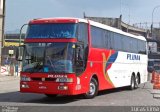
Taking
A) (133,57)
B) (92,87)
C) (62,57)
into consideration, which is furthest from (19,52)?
(133,57)

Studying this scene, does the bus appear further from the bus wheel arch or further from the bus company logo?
the bus company logo

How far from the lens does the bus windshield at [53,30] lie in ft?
57.0

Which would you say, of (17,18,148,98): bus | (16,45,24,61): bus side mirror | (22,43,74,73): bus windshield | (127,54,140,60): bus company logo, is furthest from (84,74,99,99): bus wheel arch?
(127,54,140,60): bus company logo

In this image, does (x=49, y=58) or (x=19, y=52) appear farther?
(x=19, y=52)

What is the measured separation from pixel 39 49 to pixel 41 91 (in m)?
1.70

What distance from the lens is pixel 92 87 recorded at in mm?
→ 19078

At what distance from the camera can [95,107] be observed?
611 inches

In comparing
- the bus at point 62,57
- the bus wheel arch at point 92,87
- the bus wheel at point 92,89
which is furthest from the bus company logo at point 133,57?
the bus wheel at point 92,89

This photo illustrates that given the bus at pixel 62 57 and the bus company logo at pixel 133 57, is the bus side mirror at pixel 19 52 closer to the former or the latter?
the bus at pixel 62 57

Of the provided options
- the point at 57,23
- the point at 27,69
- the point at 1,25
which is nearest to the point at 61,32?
the point at 57,23

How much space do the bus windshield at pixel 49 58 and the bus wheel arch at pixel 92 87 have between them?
2.17 meters

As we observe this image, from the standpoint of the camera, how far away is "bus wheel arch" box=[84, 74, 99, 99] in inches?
741

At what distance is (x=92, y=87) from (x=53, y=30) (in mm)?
3264

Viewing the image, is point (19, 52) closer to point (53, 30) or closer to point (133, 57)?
point (53, 30)
